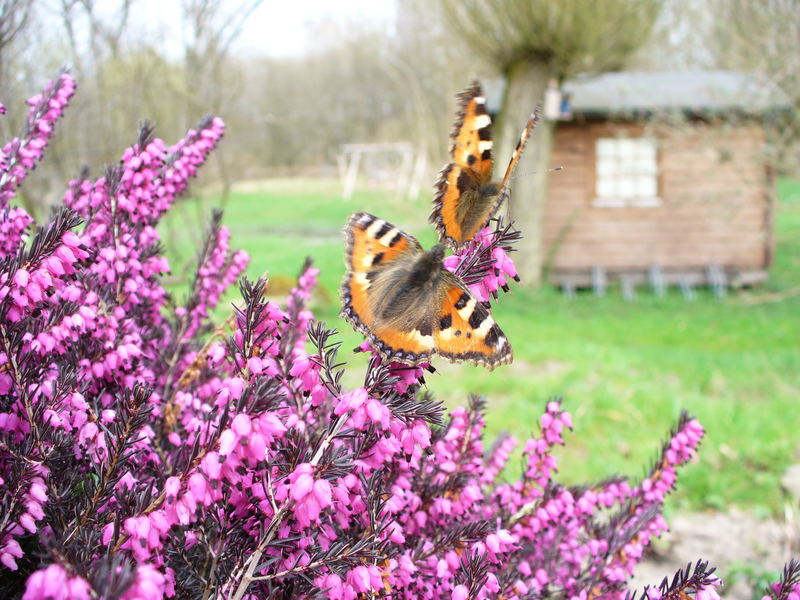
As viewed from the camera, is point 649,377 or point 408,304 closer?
point 408,304

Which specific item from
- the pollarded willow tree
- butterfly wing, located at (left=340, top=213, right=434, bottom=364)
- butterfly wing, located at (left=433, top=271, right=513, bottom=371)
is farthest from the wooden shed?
butterfly wing, located at (left=433, top=271, right=513, bottom=371)

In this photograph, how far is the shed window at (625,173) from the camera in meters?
14.0

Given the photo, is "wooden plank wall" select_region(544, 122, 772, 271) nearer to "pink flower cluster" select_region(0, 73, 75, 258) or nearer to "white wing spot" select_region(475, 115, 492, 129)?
"white wing spot" select_region(475, 115, 492, 129)

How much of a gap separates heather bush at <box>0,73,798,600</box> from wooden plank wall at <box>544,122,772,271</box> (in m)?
12.2

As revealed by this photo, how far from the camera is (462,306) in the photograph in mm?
1809

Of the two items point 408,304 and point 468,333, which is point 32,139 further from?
point 468,333

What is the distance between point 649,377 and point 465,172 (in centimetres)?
620

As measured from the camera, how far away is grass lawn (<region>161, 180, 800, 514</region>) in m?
5.54

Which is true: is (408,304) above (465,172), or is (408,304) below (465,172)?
below

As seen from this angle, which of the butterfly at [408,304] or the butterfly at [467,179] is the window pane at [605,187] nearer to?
the butterfly at [467,179]

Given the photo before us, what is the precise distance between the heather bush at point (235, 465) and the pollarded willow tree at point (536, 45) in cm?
1003

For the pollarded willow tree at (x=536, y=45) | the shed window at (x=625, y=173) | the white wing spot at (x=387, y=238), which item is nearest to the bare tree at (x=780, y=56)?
the pollarded willow tree at (x=536, y=45)

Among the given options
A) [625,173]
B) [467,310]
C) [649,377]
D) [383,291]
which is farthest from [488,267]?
[625,173]

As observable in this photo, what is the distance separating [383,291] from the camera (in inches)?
77.8
